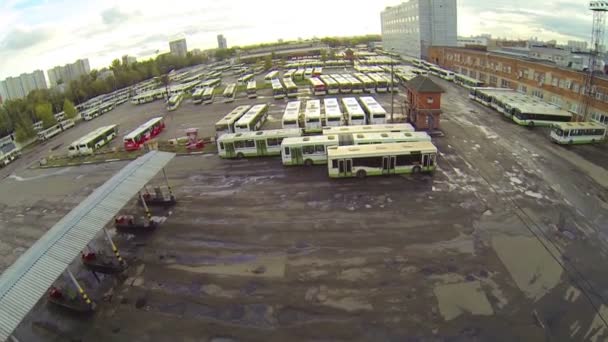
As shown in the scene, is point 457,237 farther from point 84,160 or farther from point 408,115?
point 84,160

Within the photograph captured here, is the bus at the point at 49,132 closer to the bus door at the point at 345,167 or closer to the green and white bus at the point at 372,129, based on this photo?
the green and white bus at the point at 372,129

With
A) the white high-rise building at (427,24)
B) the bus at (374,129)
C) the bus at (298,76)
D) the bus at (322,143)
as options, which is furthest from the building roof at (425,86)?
the white high-rise building at (427,24)

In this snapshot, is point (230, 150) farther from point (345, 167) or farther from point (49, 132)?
point (49, 132)

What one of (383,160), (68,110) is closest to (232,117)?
(383,160)

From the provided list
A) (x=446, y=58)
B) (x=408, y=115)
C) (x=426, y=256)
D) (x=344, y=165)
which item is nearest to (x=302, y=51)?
(x=446, y=58)

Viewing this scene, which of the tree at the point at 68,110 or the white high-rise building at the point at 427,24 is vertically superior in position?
the white high-rise building at the point at 427,24

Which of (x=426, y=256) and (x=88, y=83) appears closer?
(x=426, y=256)

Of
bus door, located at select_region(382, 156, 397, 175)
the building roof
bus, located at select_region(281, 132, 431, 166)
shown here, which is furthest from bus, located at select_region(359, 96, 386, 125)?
bus door, located at select_region(382, 156, 397, 175)
